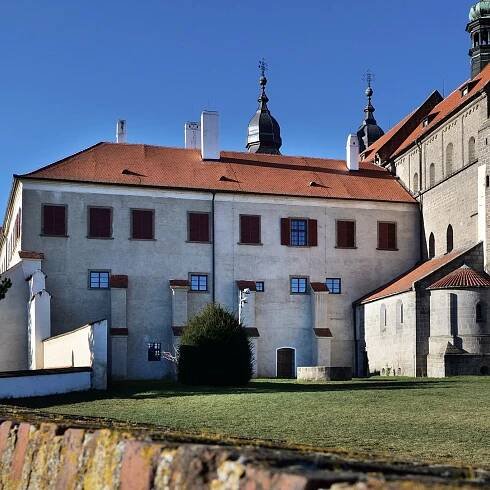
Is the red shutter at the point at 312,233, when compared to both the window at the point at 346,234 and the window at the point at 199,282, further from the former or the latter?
the window at the point at 199,282

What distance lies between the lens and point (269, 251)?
4369 cm

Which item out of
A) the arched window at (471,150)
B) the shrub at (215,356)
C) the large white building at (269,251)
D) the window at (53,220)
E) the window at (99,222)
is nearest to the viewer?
the shrub at (215,356)

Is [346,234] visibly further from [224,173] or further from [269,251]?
[224,173]

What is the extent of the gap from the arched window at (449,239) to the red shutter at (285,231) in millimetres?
7972

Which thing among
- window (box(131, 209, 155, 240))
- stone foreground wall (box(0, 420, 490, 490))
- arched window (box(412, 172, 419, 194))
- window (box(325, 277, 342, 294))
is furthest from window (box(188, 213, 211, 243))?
stone foreground wall (box(0, 420, 490, 490))

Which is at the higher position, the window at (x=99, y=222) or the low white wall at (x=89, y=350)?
the window at (x=99, y=222)

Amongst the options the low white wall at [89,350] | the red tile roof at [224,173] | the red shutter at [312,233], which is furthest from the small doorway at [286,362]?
the low white wall at [89,350]

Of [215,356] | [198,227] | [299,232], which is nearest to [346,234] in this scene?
[299,232]

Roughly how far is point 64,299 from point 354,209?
15.9 meters

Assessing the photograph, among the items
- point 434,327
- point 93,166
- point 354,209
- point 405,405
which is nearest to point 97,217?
point 93,166

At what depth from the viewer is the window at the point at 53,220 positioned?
40.5 m

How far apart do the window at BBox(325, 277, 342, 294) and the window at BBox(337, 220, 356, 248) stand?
1806mm

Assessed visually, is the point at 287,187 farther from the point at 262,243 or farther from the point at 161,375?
the point at 161,375

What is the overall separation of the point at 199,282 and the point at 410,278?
409 inches
